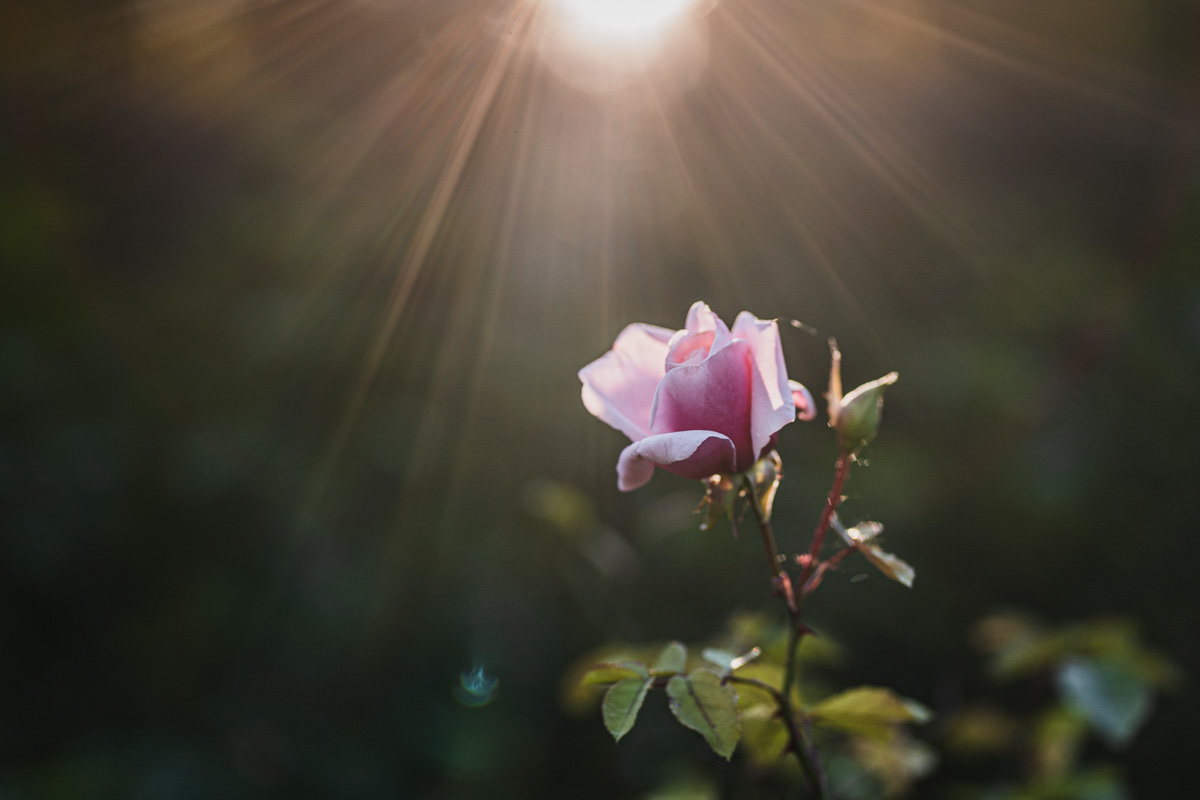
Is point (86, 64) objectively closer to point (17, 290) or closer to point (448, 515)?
point (17, 290)

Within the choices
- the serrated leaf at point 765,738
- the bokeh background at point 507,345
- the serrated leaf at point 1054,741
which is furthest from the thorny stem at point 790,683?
the bokeh background at point 507,345

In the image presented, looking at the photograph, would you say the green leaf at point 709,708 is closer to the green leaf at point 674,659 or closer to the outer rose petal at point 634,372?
the green leaf at point 674,659

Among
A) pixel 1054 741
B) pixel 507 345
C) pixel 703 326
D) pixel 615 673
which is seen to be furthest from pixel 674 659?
pixel 507 345

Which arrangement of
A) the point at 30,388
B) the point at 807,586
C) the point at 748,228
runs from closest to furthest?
the point at 807,586 → the point at 30,388 → the point at 748,228

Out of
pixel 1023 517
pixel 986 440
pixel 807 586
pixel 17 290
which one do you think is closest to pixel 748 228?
pixel 986 440

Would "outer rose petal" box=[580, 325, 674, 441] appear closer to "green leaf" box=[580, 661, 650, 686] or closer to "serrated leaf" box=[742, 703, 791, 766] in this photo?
"green leaf" box=[580, 661, 650, 686]

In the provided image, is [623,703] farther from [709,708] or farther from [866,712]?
[866,712]

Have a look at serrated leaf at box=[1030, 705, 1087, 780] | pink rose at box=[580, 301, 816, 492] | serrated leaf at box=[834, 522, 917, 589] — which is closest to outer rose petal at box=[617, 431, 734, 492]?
pink rose at box=[580, 301, 816, 492]

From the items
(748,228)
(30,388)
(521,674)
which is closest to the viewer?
(521,674)
